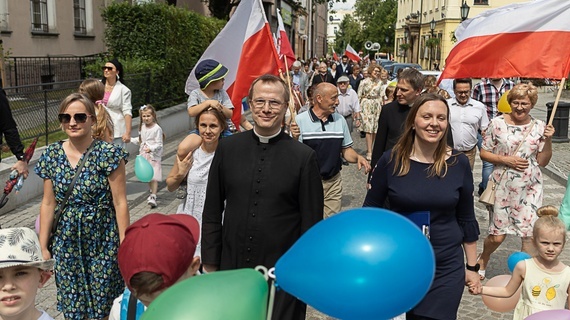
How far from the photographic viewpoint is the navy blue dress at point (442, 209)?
11.8 ft

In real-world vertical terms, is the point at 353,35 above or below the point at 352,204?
above

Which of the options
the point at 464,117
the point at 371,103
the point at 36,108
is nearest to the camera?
the point at 464,117

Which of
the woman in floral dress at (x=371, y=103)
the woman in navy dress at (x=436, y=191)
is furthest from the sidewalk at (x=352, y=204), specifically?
the woman in navy dress at (x=436, y=191)

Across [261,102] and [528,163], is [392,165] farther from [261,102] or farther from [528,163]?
[528,163]

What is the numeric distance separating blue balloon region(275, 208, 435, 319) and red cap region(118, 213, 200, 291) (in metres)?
0.41

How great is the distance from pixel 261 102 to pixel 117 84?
5038mm

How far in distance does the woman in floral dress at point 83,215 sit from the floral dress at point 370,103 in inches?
368

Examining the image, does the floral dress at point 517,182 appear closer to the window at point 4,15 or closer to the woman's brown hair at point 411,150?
the woman's brown hair at point 411,150

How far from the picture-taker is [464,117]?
7285 millimetres

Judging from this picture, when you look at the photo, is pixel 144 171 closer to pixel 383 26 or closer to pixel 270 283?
pixel 270 283

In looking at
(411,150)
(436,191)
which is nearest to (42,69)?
(411,150)

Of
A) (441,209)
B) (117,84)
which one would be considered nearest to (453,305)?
(441,209)

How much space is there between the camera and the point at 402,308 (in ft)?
7.23

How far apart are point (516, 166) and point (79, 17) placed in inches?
758
